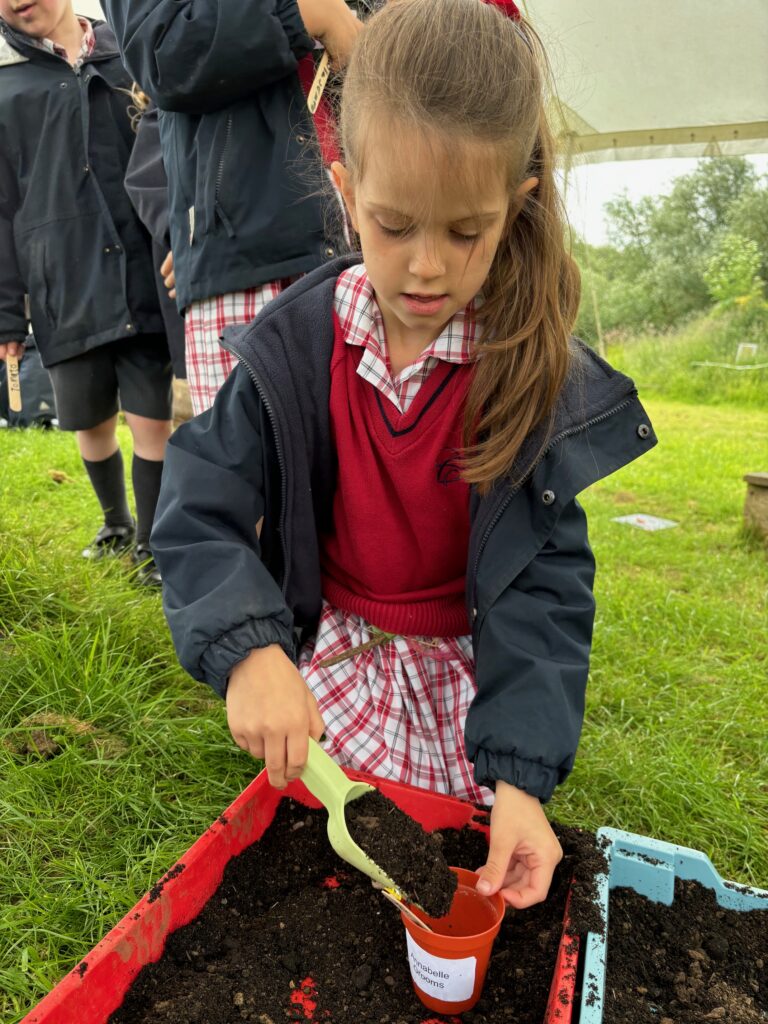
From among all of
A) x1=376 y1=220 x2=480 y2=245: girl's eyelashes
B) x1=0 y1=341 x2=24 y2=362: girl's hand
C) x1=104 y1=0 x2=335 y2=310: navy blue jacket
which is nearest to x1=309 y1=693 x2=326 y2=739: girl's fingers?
x1=376 y1=220 x2=480 y2=245: girl's eyelashes

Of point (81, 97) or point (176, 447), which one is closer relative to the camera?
point (176, 447)

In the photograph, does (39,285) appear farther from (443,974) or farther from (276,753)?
(443,974)

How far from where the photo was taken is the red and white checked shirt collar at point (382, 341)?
1360mm

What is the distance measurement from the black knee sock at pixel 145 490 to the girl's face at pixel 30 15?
1249 mm

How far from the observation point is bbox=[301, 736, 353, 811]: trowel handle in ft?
3.68

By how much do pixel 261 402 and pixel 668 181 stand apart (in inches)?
546

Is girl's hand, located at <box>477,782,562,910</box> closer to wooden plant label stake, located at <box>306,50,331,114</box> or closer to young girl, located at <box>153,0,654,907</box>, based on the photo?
young girl, located at <box>153,0,654,907</box>

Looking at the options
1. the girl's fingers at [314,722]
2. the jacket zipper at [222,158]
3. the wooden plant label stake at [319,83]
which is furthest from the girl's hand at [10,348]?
the girl's fingers at [314,722]

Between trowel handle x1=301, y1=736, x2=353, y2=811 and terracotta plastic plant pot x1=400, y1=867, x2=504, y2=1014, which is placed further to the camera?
trowel handle x1=301, y1=736, x2=353, y2=811

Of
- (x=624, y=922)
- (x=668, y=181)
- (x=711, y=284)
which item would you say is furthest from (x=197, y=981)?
(x=668, y=181)

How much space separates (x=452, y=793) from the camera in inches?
62.6

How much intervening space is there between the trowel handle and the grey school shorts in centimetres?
173

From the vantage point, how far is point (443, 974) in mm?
1023

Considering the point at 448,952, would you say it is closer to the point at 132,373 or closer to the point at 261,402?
the point at 261,402
